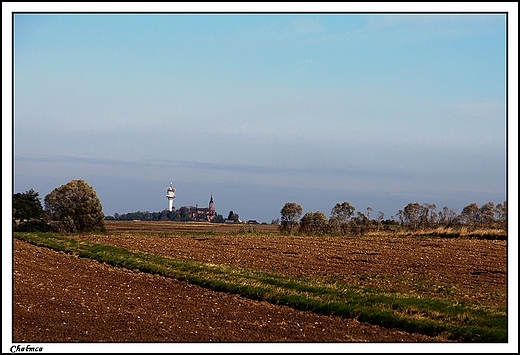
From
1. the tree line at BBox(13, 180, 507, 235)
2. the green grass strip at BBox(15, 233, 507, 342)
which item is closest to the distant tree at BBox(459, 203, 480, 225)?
the tree line at BBox(13, 180, 507, 235)

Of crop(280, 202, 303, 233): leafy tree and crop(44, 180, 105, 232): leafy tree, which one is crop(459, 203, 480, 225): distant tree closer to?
crop(280, 202, 303, 233): leafy tree

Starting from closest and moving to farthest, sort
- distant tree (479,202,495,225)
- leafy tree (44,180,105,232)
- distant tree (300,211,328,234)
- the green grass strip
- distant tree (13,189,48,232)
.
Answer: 1. the green grass strip
2. distant tree (479,202,495,225)
3. distant tree (300,211,328,234)
4. distant tree (13,189,48,232)
5. leafy tree (44,180,105,232)

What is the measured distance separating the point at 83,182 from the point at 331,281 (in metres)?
39.8

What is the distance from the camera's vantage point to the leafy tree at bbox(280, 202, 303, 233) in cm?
4616

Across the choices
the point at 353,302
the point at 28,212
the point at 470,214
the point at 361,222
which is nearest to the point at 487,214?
the point at 470,214

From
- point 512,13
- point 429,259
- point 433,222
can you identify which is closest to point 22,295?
point 512,13

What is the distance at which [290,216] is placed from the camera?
46.2 metres

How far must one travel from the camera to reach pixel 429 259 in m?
23.4

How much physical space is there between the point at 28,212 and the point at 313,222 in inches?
887

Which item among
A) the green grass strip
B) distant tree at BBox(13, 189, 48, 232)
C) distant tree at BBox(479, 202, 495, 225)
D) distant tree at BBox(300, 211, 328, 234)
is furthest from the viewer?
distant tree at BBox(13, 189, 48, 232)

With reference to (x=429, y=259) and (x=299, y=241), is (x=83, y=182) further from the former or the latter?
(x=429, y=259)

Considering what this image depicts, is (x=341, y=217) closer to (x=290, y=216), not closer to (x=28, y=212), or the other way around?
(x=290, y=216)

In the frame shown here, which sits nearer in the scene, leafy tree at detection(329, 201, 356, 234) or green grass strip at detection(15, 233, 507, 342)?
green grass strip at detection(15, 233, 507, 342)

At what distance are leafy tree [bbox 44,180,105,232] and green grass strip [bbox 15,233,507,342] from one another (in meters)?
29.9
